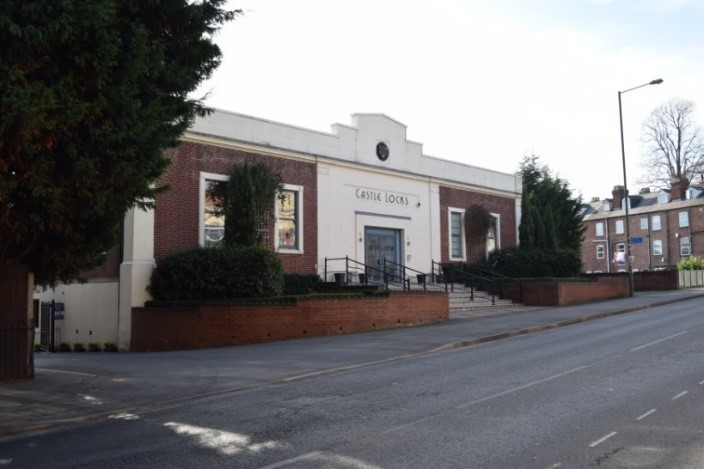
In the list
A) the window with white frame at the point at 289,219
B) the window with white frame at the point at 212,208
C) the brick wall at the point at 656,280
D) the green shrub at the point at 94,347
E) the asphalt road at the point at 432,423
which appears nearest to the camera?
the asphalt road at the point at 432,423

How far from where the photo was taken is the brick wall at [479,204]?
3228 cm

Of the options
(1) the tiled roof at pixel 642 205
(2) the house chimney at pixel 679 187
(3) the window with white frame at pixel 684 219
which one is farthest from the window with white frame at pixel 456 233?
(3) the window with white frame at pixel 684 219

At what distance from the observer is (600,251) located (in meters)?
74.9

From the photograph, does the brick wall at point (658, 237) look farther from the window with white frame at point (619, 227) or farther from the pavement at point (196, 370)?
the pavement at point (196, 370)

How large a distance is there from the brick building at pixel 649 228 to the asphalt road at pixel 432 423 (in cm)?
5176

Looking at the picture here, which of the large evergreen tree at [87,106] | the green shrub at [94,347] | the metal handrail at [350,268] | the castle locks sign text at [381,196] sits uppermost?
the castle locks sign text at [381,196]

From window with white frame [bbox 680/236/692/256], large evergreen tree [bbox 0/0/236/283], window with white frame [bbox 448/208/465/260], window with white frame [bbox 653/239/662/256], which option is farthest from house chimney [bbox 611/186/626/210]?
large evergreen tree [bbox 0/0/236/283]

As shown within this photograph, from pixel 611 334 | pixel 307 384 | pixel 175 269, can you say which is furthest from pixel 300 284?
pixel 307 384

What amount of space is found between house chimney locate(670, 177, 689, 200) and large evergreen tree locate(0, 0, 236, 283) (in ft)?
195

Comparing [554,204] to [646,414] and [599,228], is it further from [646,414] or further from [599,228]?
[599,228]

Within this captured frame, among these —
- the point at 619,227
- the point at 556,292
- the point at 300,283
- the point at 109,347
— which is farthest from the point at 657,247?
the point at 109,347

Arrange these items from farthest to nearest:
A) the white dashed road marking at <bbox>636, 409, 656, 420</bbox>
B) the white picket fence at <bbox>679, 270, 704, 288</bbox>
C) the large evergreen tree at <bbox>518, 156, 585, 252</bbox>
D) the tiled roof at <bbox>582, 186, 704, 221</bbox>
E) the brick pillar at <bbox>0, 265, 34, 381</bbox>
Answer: the tiled roof at <bbox>582, 186, 704, 221</bbox> < the white picket fence at <bbox>679, 270, 704, 288</bbox> < the large evergreen tree at <bbox>518, 156, 585, 252</bbox> < the brick pillar at <bbox>0, 265, 34, 381</bbox> < the white dashed road marking at <bbox>636, 409, 656, 420</bbox>

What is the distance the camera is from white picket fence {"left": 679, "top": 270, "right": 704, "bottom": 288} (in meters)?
42.2

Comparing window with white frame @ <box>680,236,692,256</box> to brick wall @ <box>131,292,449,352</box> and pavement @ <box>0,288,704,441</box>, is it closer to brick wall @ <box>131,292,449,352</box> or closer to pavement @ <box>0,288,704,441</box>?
pavement @ <box>0,288,704,441</box>
